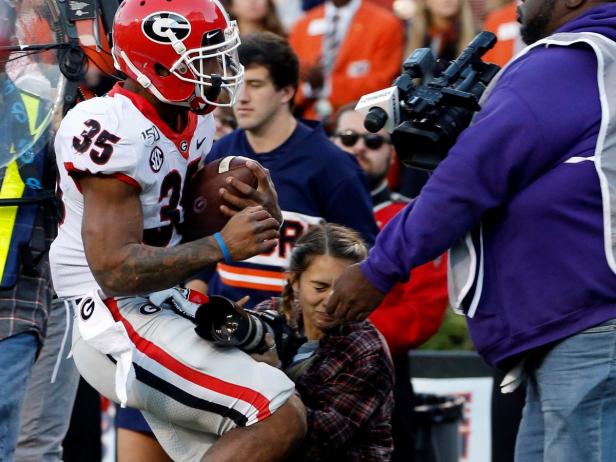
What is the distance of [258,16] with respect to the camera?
316 inches

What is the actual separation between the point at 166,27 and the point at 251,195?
588mm

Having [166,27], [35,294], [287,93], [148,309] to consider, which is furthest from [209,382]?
[287,93]

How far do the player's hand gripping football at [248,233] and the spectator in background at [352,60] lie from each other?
408 cm

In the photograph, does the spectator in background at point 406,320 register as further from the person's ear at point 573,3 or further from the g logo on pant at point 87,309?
the person's ear at point 573,3

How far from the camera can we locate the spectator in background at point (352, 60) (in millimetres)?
8062

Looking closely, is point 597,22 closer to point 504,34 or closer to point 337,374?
point 337,374

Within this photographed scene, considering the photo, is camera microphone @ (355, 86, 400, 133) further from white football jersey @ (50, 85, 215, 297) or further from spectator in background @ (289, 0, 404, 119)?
spectator in background @ (289, 0, 404, 119)

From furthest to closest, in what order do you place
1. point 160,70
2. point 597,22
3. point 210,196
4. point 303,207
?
point 303,207
point 210,196
point 160,70
point 597,22

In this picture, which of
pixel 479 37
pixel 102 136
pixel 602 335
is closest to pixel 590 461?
pixel 602 335

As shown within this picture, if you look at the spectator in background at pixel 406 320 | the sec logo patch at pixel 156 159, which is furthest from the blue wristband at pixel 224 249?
the spectator in background at pixel 406 320

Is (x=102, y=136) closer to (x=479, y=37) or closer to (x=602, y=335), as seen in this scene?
(x=479, y=37)

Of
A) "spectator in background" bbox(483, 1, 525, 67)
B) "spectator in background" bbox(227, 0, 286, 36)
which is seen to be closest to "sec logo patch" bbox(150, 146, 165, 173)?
"spectator in background" bbox(483, 1, 525, 67)

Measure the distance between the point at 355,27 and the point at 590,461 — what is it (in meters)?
4.99

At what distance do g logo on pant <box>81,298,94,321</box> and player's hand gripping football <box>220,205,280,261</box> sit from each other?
1.56ft
